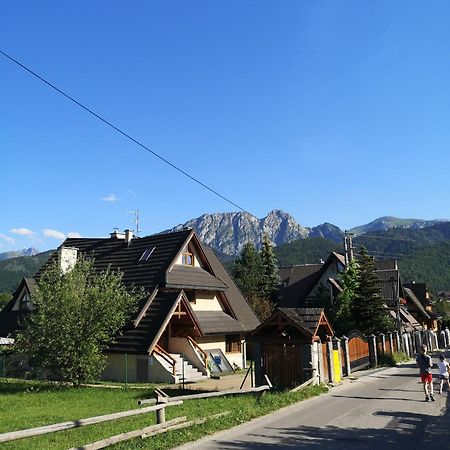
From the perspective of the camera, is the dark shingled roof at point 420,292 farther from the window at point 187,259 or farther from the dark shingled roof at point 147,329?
the dark shingled roof at point 147,329

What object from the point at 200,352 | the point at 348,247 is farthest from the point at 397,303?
the point at 200,352

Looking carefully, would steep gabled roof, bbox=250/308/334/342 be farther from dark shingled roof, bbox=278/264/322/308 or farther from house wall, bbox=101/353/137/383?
dark shingled roof, bbox=278/264/322/308

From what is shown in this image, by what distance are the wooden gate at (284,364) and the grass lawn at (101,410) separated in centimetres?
102

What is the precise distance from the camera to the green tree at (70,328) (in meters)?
21.2

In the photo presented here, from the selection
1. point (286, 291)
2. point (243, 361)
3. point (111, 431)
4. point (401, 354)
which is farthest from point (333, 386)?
point (286, 291)

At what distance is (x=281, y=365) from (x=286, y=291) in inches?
1597

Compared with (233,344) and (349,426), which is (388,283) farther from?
(349,426)

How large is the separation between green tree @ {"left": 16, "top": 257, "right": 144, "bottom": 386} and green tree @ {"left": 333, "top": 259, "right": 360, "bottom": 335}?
2267 centimetres

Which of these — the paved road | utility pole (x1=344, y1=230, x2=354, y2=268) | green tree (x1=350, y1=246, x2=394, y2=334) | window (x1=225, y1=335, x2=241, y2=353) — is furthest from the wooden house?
utility pole (x1=344, y1=230, x2=354, y2=268)

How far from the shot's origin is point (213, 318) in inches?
1197

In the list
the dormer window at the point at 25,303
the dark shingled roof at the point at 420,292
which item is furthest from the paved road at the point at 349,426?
the dark shingled roof at the point at 420,292

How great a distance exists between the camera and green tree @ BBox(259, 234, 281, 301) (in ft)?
173

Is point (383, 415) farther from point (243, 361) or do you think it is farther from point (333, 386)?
point (243, 361)

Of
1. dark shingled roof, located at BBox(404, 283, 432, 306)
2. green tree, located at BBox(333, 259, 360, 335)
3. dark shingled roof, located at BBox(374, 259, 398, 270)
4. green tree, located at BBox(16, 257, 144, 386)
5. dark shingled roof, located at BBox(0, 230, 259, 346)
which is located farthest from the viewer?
dark shingled roof, located at BBox(404, 283, 432, 306)
